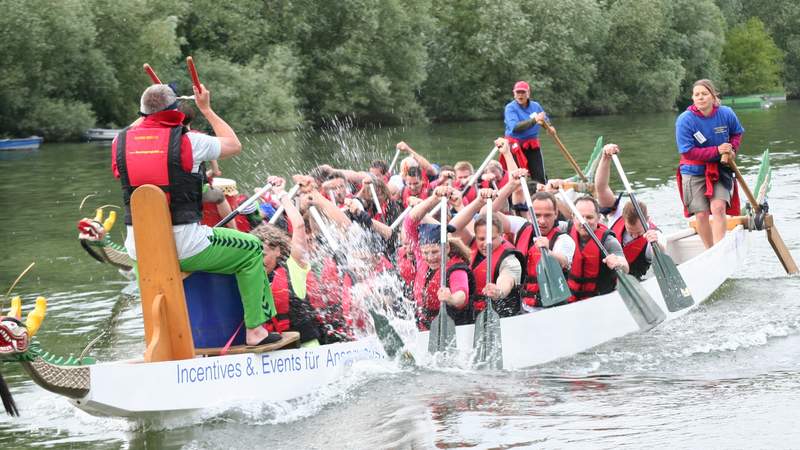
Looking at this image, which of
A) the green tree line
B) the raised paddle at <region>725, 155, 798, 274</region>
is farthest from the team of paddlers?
the green tree line

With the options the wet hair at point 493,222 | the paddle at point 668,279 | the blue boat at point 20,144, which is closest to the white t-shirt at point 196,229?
the wet hair at point 493,222

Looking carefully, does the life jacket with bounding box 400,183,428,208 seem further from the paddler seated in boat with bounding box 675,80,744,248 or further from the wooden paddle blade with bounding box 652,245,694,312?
the wooden paddle blade with bounding box 652,245,694,312

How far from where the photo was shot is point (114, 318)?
34.2 feet

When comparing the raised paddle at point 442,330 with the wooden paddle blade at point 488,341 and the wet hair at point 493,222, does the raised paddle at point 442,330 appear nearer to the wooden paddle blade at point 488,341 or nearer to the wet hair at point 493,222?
the wooden paddle blade at point 488,341

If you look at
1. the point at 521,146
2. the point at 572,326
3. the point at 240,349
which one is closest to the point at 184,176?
the point at 240,349

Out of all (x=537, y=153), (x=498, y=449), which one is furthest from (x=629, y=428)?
(x=537, y=153)

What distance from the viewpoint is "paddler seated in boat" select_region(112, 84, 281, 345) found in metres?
5.95

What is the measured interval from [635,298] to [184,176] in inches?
154

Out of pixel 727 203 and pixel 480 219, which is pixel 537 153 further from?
pixel 480 219

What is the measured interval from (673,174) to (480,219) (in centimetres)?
1417

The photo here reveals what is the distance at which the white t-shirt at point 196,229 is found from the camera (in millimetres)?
6035

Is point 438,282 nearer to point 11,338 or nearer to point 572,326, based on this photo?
point 572,326

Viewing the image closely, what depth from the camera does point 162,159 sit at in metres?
5.94

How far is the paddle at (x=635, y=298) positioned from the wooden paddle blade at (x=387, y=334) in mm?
1822
